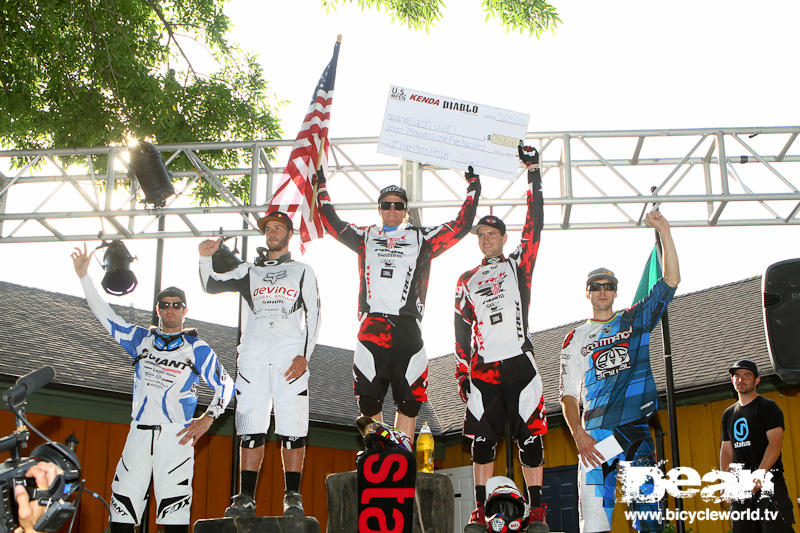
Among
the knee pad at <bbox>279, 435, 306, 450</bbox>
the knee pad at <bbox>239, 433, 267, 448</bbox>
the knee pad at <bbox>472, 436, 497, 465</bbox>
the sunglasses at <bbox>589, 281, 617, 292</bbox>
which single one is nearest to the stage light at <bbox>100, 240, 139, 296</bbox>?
the knee pad at <bbox>239, 433, 267, 448</bbox>

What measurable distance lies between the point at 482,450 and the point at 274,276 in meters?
2.05

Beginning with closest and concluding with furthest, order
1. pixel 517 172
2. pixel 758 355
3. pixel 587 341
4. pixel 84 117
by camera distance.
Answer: pixel 587 341 → pixel 517 172 → pixel 84 117 → pixel 758 355

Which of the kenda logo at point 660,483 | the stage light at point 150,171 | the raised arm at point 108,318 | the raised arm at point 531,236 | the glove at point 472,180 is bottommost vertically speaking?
the kenda logo at point 660,483

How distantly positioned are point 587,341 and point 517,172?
204cm

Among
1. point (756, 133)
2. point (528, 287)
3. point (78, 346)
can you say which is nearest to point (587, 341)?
point (528, 287)

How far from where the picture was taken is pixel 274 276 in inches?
246

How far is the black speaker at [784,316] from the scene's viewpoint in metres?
3.68

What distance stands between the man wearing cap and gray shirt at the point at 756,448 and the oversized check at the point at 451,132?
2755 mm

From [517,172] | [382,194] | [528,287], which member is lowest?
[528,287]

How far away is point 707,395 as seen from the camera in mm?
10594

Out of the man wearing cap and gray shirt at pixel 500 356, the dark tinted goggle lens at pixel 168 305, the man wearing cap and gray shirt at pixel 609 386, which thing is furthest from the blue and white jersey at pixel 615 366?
the dark tinted goggle lens at pixel 168 305

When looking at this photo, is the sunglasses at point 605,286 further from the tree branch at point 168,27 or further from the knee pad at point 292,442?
the tree branch at point 168,27

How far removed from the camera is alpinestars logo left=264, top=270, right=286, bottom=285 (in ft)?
20.4

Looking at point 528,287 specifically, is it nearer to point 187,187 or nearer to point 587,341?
point 587,341
